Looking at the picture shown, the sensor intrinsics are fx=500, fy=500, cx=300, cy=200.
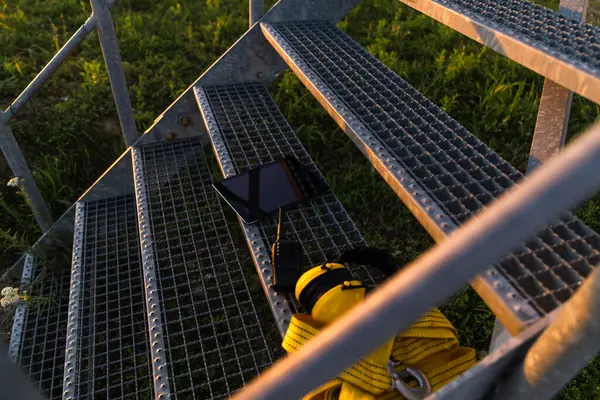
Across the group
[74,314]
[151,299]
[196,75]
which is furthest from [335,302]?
[196,75]

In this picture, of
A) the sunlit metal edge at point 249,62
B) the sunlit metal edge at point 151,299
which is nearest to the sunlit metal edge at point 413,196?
the sunlit metal edge at point 249,62

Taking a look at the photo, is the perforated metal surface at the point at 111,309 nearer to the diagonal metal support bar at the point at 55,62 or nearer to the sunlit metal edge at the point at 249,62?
the sunlit metal edge at the point at 249,62

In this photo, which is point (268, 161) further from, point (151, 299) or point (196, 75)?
point (196, 75)

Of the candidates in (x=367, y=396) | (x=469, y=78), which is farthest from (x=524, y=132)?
(x=367, y=396)

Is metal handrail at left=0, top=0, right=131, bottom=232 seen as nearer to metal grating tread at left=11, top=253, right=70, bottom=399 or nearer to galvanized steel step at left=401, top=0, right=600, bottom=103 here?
metal grating tread at left=11, top=253, right=70, bottom=399

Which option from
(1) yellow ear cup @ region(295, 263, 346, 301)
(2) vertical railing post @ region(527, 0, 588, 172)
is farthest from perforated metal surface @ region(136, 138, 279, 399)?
(2) vertical railing post @ region(527, 0, 588, 172)

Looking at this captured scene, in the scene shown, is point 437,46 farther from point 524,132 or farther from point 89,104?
point 89,104
